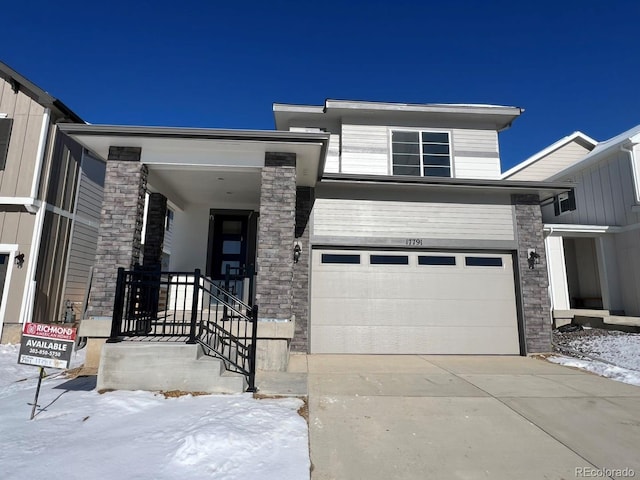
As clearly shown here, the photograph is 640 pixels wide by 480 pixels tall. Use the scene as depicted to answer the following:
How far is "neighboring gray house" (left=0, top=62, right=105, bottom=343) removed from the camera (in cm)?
856

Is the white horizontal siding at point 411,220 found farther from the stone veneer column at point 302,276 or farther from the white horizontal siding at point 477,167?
the white horizontal siding at point 477,167

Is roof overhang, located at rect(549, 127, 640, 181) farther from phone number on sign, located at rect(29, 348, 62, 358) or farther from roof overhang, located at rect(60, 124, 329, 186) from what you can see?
phone number on sign, located at rect(29, 348, 62, 358)

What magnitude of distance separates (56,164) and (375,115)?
860 cm

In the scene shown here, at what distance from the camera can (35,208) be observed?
28.6ft

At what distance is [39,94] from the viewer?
356 inches

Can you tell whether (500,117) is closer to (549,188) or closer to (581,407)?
(549,188)

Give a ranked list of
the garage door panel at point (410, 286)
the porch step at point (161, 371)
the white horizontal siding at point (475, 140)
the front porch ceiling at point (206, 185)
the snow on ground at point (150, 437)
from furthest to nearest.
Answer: the white horizontal siding at point (475, 140) → the garage door panel at point (410, 286) → the front porch ceiling at point (206, 185) → the porch step at point (161, 371) → the snow on ground at point (150, 437)

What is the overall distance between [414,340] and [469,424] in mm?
4142

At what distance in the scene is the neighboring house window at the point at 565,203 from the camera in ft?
35.7

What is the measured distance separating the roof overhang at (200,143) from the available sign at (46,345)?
3.42m

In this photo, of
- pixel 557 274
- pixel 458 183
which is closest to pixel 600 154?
pixel 557 274

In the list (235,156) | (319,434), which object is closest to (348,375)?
(319,434)

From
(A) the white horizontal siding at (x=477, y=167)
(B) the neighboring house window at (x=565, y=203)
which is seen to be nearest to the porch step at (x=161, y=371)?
(A) the white horizontal siding at (x=477, y=167)

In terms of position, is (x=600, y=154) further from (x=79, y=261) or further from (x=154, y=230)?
(x=79, y=261)
